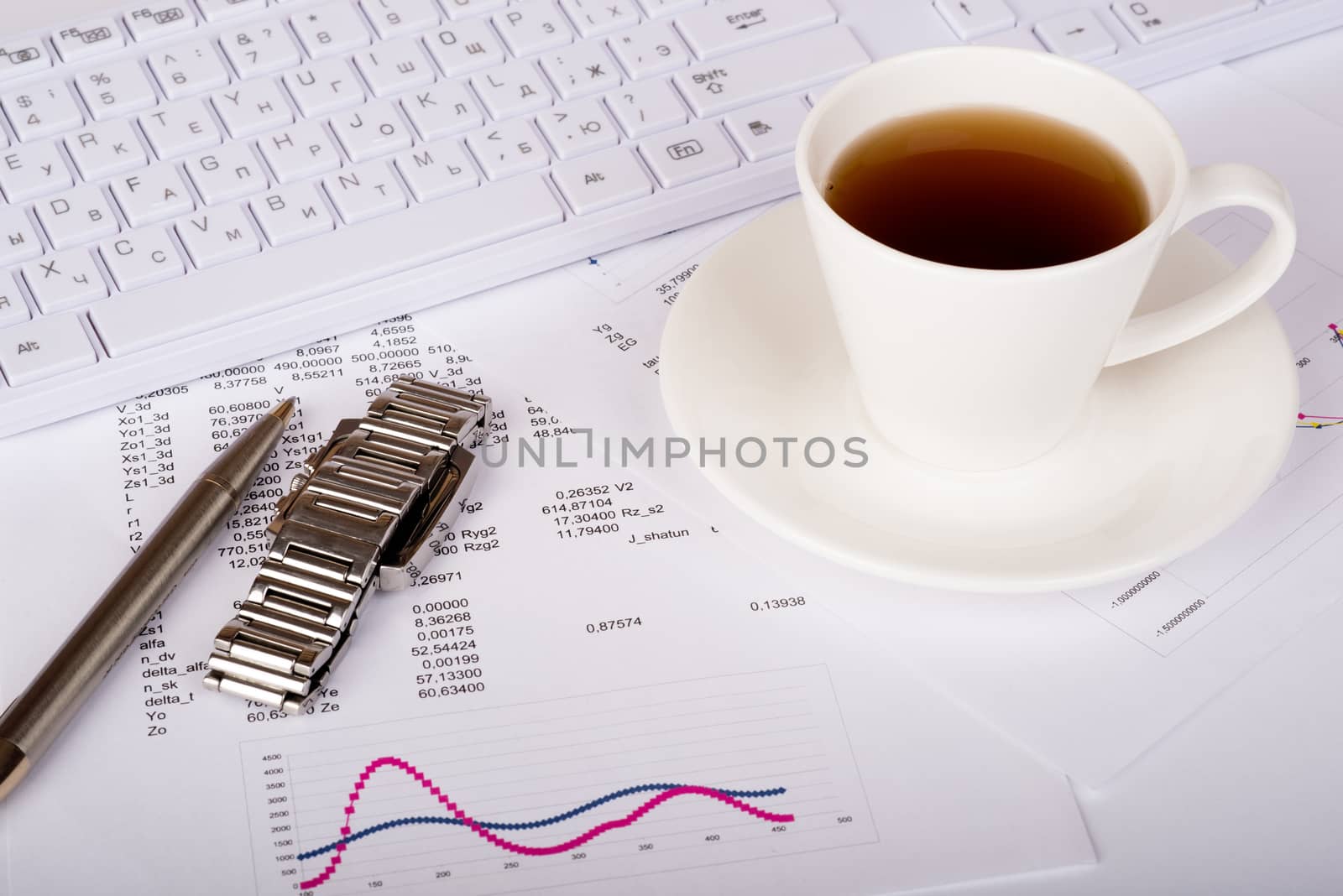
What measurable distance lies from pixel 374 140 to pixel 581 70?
13 centimetres

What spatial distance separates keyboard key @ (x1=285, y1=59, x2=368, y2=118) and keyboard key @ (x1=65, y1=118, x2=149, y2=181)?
0.09 meters

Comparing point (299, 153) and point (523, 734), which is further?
point (299, 153)

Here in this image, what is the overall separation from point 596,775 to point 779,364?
0.75 feet

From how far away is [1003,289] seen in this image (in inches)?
18.5

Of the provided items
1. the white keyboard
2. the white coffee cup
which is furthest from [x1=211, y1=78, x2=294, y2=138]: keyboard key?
the white coffee cup

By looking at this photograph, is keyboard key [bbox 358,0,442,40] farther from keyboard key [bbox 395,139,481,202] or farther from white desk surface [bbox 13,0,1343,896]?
white desk surface [bbox 13,0,1343,896]

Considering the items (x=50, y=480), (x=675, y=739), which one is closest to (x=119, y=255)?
(x=50, y=480)

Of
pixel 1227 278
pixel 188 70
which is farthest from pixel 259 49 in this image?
pixel 1227 278

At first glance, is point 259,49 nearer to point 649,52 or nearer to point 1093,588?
point 649,52

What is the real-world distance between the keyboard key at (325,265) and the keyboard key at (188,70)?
128mm

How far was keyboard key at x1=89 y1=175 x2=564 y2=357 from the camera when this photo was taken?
62 centimetres

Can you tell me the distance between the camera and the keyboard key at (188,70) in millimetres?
690

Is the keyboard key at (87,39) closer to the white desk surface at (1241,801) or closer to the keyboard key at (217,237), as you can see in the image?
the keyboard key at (217,237)

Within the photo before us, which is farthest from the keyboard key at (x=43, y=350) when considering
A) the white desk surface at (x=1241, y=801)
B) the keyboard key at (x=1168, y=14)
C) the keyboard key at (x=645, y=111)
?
the keyboard key at (x=1168, y=14)
